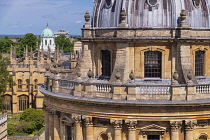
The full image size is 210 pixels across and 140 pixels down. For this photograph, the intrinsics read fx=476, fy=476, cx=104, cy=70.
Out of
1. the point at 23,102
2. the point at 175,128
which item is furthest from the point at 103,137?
the point at 23,102

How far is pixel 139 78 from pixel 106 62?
3.08 metres

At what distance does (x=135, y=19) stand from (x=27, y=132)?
45.8 meters

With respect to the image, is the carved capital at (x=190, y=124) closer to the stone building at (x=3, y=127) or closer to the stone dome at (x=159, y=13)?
the stone dome at (x=159, y=13)

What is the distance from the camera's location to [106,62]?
35969 mm

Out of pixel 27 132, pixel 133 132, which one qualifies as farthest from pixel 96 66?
pixel 27 132

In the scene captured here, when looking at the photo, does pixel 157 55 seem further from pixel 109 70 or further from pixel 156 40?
pixel 109 70

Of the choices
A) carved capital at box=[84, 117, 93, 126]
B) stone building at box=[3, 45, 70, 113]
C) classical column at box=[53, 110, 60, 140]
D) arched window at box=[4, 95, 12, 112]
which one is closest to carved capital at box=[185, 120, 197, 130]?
carved capital at box=[84, 117, 93, 126]

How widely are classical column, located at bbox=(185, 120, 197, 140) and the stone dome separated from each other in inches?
280

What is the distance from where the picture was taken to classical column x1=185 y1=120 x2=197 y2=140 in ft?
105

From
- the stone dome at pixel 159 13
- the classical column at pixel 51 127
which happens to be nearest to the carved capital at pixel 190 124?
the stone dome at pixel 159 13

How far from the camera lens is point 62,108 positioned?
34.9m

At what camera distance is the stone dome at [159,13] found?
3456 cm

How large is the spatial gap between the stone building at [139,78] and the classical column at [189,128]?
67 mm

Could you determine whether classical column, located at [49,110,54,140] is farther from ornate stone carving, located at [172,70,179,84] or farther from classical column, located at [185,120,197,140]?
classical column, located at [185,120,197,140]
